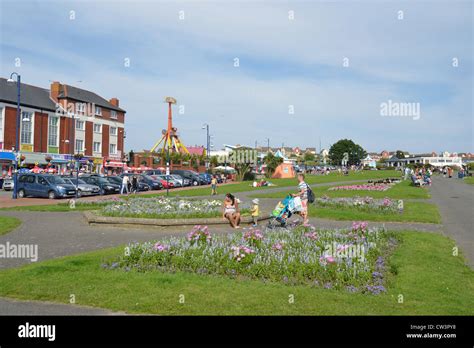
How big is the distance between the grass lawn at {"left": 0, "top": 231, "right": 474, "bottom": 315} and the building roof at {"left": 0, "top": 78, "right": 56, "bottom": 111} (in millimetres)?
55169

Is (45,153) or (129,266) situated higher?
(45,153)

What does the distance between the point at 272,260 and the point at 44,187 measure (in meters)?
24.9

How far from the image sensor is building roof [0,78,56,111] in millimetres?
56334

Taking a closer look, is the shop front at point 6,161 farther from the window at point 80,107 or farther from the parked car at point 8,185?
the parked car at point 8,185

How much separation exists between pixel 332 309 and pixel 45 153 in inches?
2498

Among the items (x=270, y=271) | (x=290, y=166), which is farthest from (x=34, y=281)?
(x=290, y=166)

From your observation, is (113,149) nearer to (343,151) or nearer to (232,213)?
(232,213)

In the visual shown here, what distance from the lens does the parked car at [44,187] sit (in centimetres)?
2852

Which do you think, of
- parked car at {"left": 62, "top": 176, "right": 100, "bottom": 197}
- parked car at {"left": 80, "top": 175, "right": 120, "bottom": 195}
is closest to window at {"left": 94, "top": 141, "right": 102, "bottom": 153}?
parked car at {"left": 80, "top": 175, "right": 120, "bottom": 195}

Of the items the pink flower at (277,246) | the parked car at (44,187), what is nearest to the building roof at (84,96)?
the parked car at (44,187)

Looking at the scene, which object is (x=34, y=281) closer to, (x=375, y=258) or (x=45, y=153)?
(x=375, y=258)

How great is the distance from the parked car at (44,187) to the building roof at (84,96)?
130ft

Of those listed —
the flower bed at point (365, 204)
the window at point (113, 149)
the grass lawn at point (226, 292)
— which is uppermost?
the window at point (113, 149)
